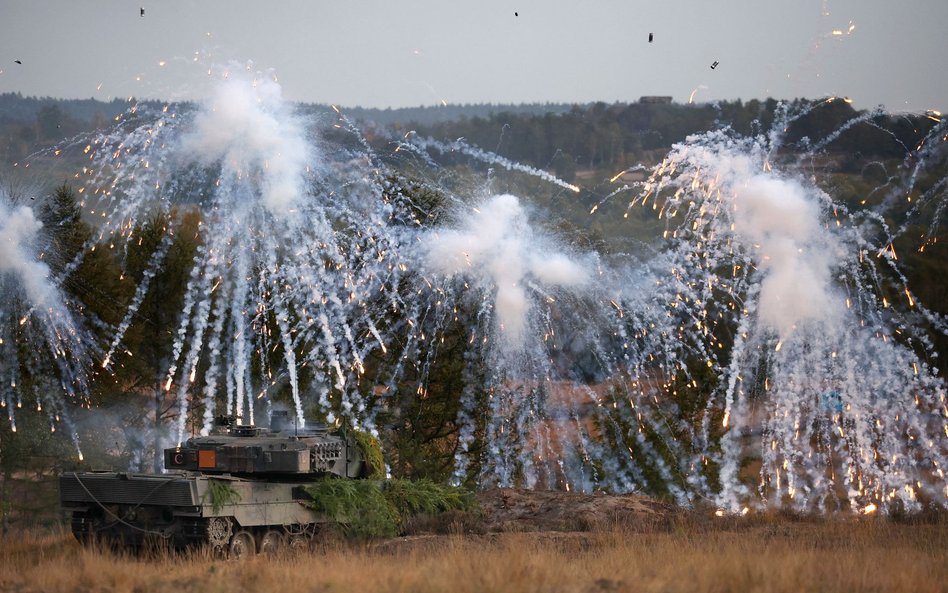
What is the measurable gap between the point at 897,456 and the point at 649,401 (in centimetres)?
988

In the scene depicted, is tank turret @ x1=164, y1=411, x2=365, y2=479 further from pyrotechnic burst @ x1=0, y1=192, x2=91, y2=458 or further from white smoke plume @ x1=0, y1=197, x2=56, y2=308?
pyrotechnic burst @ x1=0, y1=192, x2=91, y2=458

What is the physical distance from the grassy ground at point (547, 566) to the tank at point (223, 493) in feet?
2.38

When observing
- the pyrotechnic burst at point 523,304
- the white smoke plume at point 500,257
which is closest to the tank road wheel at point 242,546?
the pyrotechnic burst at point 523,304

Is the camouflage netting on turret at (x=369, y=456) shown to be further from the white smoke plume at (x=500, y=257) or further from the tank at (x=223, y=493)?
the white smoke plume at (x=500, y=257)

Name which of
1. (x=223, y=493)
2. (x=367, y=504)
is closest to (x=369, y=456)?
(x=367, y=504)

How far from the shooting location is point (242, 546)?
68.5 feet

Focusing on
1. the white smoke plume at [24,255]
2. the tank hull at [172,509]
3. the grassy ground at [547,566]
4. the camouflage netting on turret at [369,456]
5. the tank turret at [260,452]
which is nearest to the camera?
the grassy ground at [547,566]

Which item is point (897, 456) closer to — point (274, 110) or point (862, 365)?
point (862, 365)

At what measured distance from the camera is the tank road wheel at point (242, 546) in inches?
808

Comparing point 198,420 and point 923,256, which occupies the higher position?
point 923,256

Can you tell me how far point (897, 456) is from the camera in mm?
43188

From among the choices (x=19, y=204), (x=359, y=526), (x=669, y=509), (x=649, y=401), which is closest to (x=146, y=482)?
(x=359, y=526)

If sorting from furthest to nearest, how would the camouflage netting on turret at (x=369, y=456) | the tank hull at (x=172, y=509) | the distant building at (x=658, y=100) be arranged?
the distant building at (x=658, y=100)
the camouflage netting on turret at (x=369, y=456)
the tank hull at (x=172, y=509)

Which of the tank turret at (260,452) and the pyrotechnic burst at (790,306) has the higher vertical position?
the pyrotechnic burst at (790,306)
